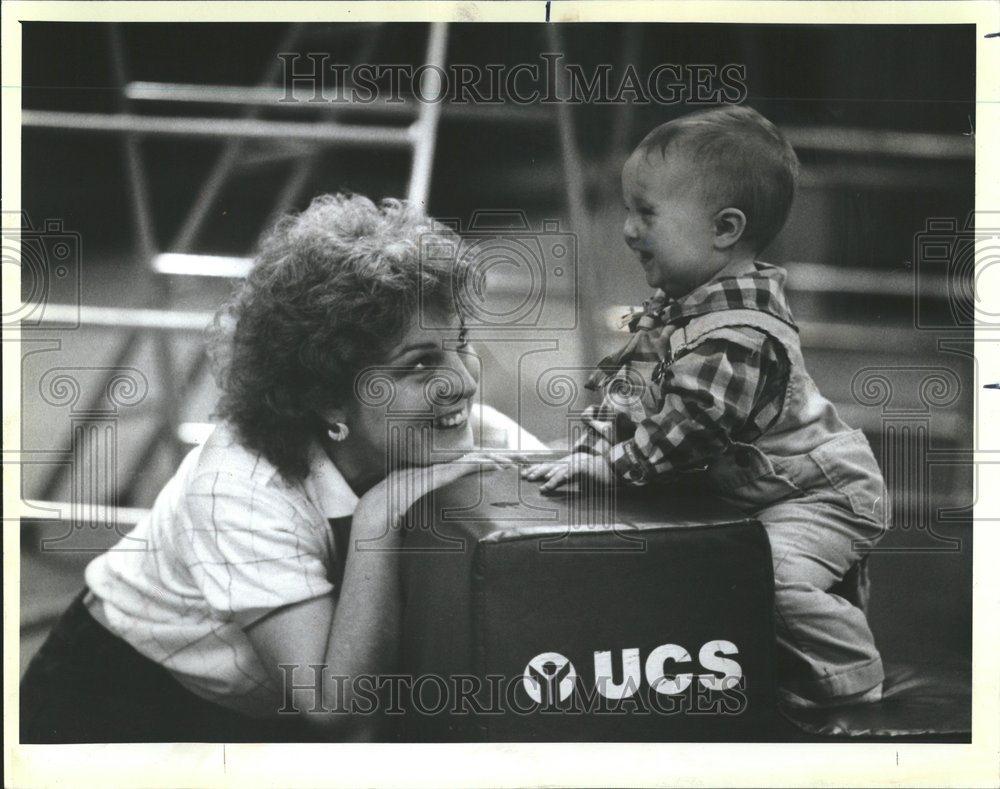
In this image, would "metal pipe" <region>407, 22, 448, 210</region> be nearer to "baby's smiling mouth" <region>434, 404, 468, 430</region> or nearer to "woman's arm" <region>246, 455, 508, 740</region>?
"baby's smiling mouth" <region>434, 404, 468, 430</region>

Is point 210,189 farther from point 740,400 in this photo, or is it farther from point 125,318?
point 740,400

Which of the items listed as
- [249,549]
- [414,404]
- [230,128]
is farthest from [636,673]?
[230,128]

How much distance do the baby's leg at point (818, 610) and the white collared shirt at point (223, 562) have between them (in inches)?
27.4

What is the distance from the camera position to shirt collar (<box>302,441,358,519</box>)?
250cm

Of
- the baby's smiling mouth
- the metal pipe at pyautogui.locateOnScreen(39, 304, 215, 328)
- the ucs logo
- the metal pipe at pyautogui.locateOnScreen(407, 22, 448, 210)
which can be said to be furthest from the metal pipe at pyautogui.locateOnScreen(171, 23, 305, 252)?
the ucs logo

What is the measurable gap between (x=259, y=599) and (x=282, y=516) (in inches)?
8.6

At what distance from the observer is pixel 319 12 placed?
259 centimetres

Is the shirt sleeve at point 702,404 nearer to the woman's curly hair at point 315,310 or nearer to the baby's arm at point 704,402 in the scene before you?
the baby's arm at point 704,402

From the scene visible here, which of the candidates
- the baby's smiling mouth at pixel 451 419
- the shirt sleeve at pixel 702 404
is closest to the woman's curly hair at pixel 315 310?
the baby's smiling mouth at pixel 451 419

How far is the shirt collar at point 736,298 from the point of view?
2.46m

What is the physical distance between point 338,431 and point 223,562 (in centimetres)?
45

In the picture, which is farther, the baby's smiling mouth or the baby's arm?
the baby's smiling mouth

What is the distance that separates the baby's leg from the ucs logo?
0.15 metres

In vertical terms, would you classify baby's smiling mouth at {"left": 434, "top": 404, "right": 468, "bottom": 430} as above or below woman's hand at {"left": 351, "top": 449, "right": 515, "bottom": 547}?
above
